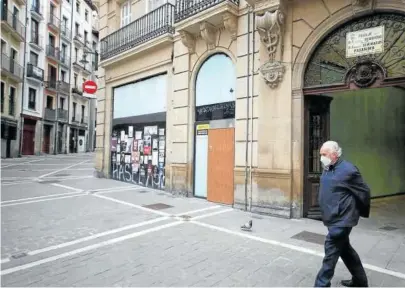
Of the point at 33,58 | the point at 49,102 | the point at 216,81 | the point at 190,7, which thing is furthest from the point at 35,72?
the point at 216,81

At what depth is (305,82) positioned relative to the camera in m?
7.10

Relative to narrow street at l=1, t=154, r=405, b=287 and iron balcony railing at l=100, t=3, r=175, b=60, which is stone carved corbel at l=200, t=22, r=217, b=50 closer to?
iron balcony railing at l=100, t=3, r=175, b=60

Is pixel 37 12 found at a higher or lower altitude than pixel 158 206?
higher

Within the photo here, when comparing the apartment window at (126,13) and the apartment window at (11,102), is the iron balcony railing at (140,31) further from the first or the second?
the apartment window at (11,102)

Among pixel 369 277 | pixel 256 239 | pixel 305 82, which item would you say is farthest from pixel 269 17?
pixel 369 277

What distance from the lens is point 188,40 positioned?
9328mm

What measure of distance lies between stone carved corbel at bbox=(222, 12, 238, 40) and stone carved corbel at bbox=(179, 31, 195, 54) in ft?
4.75

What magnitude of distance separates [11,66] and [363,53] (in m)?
27.7

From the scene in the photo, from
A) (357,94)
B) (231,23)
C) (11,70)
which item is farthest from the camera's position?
(11,70)

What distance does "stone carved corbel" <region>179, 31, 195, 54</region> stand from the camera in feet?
30.3

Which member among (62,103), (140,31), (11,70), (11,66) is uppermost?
(11,66)

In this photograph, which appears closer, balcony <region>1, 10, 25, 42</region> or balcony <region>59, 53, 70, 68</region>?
balcony <region>1, 10, 25, 42</region>

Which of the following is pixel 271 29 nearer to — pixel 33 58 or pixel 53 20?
pixel 33 58

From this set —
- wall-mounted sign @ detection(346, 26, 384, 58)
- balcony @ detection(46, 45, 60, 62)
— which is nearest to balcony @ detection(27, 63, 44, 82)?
balcony @ detection(46, 45, 60, 62)
